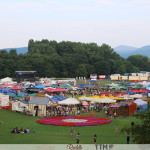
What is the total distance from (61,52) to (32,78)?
194 feet

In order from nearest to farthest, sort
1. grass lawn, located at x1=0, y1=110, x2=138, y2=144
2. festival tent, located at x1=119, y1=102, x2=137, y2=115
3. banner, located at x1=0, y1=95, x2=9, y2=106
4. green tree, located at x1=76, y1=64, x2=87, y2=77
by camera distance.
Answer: grass lawn, located at x1=0, y1=110, x2=138, y2=144, festival tent, located at x1=119, y1=102, x2=137, y2=115, banner, located at x1=0, y1=95, x2=9, y2=106, green tree, located at x1=76, y1=64, x2=87, y2=77

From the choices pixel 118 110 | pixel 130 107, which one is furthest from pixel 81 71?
pixel 118 110

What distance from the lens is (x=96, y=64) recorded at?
111m

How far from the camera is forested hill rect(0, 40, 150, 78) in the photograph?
320 ft

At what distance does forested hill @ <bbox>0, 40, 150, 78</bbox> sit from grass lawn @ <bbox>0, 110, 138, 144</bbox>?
Answer: 6283 cm

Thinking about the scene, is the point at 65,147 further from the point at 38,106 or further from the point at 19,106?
the point at 19,106

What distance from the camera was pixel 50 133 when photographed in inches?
1039

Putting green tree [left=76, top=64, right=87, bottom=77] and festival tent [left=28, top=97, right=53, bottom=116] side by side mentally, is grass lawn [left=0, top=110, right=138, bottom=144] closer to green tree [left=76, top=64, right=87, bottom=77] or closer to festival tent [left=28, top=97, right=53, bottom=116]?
festival tent [left=28, top=97, right=53, bottom=116]

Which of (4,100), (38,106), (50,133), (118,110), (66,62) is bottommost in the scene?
(50,133)

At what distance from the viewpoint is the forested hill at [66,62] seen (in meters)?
97.5

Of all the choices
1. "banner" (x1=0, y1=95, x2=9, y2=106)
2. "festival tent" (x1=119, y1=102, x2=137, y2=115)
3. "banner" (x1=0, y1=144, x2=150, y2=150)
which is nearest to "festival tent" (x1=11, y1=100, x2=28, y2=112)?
"banner" (x1=0, y1=95, x2=9, y2=106)

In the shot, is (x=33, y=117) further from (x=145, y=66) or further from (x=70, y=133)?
(x=145, y=66)

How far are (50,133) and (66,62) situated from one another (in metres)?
79.0

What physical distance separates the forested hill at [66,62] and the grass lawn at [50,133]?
206 ft
